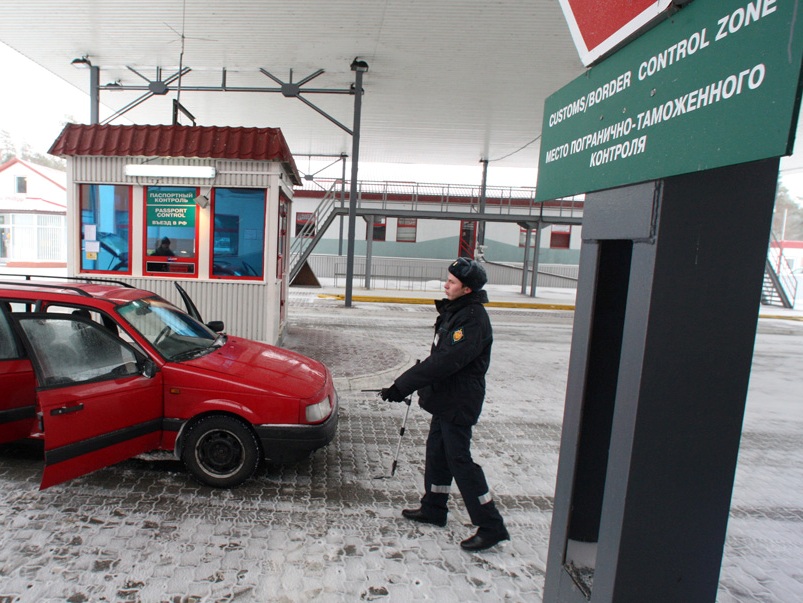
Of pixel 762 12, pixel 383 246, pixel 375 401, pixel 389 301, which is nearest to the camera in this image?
pixel 762 12

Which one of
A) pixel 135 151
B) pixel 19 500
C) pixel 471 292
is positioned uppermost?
pixel 135 151

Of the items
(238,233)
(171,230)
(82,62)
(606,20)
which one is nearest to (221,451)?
(606,20)

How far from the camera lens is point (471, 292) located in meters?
3.55

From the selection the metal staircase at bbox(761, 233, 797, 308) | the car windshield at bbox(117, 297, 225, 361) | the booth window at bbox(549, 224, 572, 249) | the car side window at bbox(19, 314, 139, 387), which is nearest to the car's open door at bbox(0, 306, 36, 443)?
the car side window at bbox(19, 314, 139, 387)

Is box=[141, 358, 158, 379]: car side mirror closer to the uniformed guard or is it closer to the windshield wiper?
the windshield wiper

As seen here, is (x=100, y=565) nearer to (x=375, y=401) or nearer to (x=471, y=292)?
(x=471, y=292)

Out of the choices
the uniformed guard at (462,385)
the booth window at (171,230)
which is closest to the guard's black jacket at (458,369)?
the uniformed guard at (462,385)

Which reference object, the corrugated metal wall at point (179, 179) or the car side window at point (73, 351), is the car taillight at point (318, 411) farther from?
the corrugated metal wall at point (179, 179)

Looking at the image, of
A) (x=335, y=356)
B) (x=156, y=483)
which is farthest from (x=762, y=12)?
(x=335, y=356)

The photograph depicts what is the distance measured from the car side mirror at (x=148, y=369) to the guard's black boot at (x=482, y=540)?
2.74 m

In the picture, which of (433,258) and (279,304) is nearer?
(279,304)

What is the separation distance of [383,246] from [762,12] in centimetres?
3135

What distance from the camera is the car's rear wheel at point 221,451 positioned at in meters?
4.09

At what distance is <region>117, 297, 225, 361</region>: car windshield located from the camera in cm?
437
